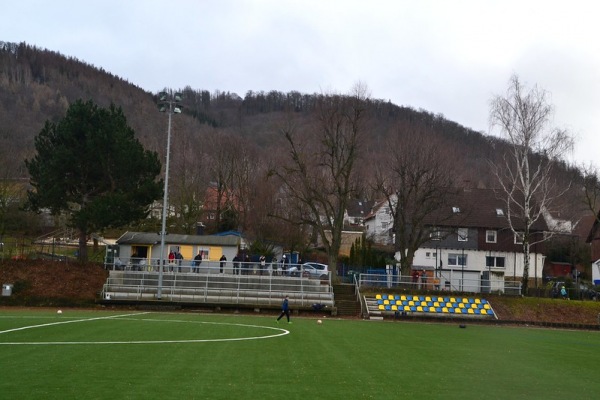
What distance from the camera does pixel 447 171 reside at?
48.9 m

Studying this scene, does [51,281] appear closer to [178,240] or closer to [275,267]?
[178,240]

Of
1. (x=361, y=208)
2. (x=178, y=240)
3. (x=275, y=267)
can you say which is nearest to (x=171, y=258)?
(x=178, y=240)

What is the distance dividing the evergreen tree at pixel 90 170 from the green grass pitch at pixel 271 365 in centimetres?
1990

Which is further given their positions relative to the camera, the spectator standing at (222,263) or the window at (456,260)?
the window at (456,260)

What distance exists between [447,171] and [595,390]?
35766 millimetres

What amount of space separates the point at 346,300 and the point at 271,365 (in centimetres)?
2803

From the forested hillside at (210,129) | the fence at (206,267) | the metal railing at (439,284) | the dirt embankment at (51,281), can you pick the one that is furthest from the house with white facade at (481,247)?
the dirt embankment at (51,281)

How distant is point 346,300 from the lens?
141ft

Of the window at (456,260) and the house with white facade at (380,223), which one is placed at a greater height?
the house with white facade at (380,223)

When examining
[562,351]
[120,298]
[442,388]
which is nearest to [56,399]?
[442,388]

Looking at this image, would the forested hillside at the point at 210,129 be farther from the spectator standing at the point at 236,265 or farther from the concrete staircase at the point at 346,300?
the concrete staircase at the point at 346,300

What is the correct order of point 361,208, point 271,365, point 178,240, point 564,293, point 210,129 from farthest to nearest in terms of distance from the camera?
point 361,208, point 210,129, point 178,240, point 564,293, point 271,365

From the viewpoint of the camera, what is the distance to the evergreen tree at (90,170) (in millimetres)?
43750

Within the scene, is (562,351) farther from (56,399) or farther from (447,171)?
(447,171)
